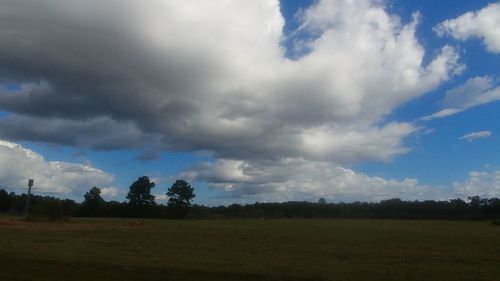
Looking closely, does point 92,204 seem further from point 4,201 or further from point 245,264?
point 245,264

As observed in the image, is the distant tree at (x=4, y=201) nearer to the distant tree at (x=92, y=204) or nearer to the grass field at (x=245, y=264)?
the distant tree at (x=92, y=204)

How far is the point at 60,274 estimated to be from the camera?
16234 millimetres

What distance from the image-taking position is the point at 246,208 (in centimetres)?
15475

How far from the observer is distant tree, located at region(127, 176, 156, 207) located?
132250mm

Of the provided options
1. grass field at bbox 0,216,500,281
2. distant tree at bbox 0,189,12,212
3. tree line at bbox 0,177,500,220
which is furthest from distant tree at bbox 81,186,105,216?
grass field at bbox 0,216,500,281

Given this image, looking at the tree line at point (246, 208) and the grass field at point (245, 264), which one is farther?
the tree line at point (246, 208)

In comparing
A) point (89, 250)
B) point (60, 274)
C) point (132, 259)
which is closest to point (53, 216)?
point (89, 250)

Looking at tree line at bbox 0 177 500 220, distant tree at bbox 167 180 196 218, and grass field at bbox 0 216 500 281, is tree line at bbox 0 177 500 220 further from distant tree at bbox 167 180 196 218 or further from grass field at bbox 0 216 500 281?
grass field at bbox 0 216 500 281

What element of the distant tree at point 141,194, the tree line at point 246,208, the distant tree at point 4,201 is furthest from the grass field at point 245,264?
the distant tree at point 4,201

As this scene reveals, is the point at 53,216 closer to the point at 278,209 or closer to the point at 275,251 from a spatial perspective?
the point at 275,251

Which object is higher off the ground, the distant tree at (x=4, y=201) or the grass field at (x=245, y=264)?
the distant tree at (x=4, y=201)

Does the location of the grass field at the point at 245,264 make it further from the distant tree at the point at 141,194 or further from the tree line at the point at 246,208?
the distant tree at the point at 141,194

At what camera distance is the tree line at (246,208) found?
12781 centimetres

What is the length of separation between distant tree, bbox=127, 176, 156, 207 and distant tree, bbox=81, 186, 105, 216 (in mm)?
7354
